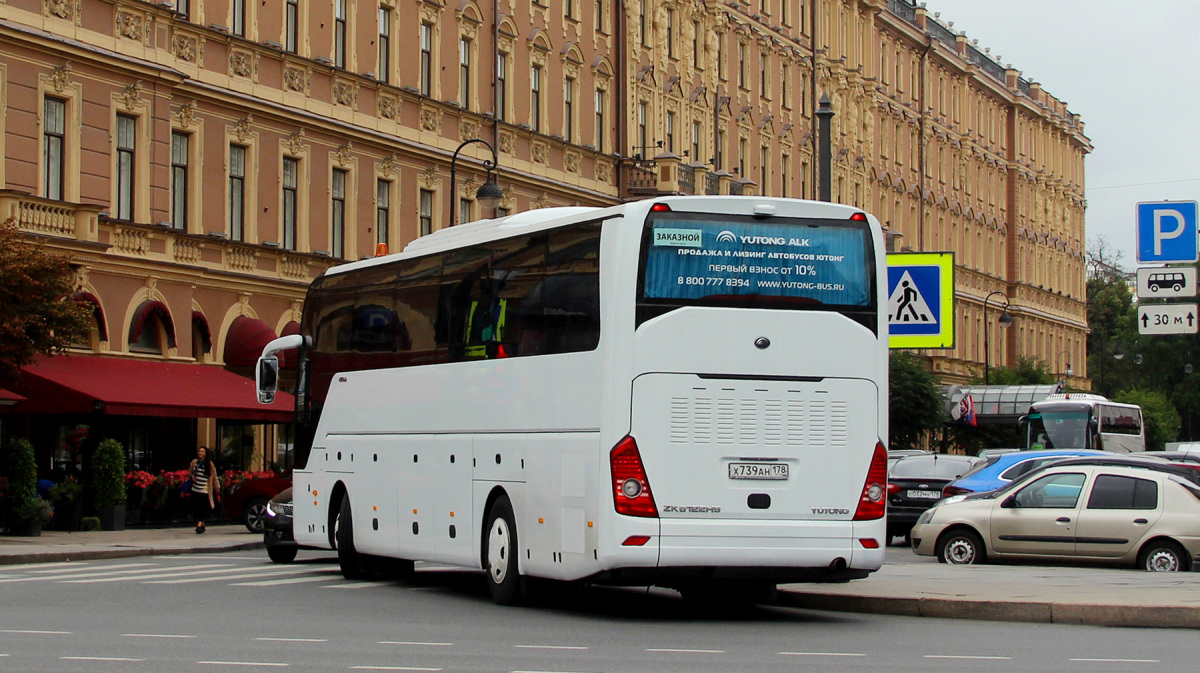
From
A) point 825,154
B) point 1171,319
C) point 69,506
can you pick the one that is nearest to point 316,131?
point 69,506

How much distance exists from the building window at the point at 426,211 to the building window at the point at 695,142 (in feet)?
56.5

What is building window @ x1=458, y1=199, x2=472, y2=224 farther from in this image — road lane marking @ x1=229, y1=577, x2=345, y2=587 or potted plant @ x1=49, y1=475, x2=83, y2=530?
road lane marking @ x1=229, y1=577, x2=345, y2=587

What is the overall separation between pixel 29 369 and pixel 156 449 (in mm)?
4955

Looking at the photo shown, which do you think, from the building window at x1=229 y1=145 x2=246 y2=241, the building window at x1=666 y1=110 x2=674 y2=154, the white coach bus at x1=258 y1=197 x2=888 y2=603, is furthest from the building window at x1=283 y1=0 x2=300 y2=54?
the white coach bus at x1=258 y1=197 x2=888 y2=603

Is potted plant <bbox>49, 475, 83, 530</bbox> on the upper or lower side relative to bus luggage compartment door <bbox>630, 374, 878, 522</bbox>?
lower

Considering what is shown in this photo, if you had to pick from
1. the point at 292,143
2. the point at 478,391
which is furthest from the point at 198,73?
the point at 478,391

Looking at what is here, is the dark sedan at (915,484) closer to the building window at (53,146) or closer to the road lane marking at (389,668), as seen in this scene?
the building window at (53,146)

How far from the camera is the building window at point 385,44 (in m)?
45.3

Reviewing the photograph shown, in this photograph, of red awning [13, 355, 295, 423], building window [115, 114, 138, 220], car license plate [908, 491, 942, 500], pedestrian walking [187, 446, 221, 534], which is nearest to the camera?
red awning [13, 355, 295, 423]

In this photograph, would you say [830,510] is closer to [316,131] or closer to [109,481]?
[109,481]

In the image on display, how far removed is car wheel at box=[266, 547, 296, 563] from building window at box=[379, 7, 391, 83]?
20305mm

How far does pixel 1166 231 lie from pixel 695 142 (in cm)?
4098

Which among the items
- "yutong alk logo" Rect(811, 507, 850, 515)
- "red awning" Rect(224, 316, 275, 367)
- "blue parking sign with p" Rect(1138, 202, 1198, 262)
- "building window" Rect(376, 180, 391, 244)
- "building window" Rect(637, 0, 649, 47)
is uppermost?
"building window" Rect(637, 0, 649, 47)

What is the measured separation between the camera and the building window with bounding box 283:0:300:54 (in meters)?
41.6
